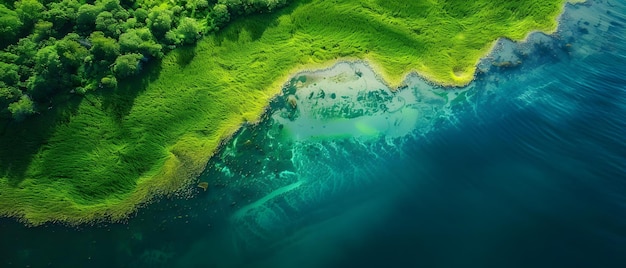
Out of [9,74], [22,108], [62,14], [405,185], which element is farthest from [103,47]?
[405,185]

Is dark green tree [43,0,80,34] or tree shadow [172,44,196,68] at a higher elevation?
dark green tree [43,0,80,34]

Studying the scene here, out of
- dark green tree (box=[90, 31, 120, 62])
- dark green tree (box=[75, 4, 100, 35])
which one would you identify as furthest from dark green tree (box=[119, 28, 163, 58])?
dark green tree (box=[75, 4, 100, 35])

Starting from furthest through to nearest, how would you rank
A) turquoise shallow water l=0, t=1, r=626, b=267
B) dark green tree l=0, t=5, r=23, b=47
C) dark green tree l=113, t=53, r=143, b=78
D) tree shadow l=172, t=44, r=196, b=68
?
tree shadow l=172, t=44, r=196, b=68 < dark green tree l=0, t=5, r=23, b=47 < dark green tree l=113, t=53, r=143, b=78 < turquoise shallow water l=0, t=1, r=626, b=267

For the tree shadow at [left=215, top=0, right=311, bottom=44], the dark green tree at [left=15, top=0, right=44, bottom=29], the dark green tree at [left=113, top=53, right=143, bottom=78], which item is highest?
the tree shadow at [left=215, top=0, right=311, bottom=44]

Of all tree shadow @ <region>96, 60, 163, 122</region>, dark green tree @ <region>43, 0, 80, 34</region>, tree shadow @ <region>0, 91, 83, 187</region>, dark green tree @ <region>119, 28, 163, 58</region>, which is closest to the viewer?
tree shadow @ <region>0, 91, 83, 187</region>

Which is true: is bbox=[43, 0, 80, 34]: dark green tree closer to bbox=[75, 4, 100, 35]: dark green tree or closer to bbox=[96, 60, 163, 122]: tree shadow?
bbox=[75, 4, 100, 35]: dark green tree

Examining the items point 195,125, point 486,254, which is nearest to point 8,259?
point 195,125

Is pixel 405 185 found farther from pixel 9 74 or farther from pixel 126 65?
pixel 9 74

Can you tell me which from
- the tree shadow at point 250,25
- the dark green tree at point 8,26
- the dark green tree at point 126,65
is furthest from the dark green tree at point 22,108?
the tree shadow at point 250,25
